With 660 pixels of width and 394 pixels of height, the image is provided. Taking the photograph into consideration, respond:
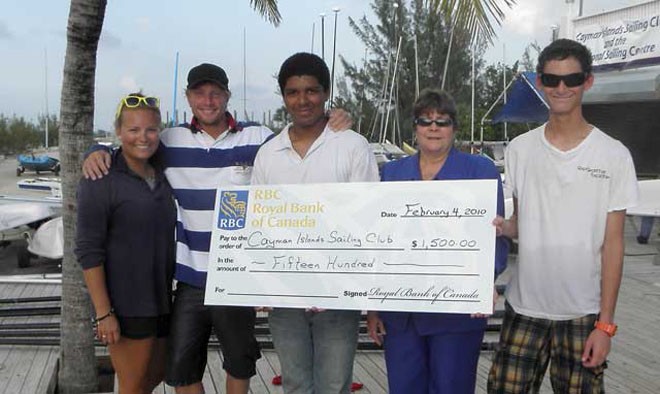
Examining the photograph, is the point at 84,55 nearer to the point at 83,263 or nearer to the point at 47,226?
the point at 83,263

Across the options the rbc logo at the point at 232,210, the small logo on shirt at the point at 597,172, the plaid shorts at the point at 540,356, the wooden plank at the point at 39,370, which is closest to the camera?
the small logo on shirt at the point at 597,172

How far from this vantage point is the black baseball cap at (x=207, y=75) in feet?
11.4

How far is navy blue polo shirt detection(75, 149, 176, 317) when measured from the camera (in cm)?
322

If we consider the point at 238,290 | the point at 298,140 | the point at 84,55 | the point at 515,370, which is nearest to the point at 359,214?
the point at 298,140

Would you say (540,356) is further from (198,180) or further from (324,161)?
(198,180)

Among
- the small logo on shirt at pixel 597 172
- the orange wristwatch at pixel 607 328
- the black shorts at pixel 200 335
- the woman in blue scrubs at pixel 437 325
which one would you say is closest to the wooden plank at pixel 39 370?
the black shorts at pixel 200 335

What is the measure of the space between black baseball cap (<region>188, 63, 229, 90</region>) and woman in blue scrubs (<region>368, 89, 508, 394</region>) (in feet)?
3.44

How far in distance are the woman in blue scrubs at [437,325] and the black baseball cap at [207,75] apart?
41.2 inches

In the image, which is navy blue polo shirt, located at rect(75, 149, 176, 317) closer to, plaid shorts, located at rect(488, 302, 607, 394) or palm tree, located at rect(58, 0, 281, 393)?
palm tree, located at rect(58, 0, 281, 393)

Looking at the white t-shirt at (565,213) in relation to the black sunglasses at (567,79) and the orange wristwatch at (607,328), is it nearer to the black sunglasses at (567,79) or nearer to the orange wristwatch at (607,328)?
the orange wristwatch at (607,328)

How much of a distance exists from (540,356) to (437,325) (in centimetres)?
48

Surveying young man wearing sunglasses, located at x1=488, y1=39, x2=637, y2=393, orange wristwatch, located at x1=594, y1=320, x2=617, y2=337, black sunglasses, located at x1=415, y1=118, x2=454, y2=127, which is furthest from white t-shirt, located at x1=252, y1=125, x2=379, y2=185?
orange wristwatch, located at x1=594, y1=320, x2=617, y2=337

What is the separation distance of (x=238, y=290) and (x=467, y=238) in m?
1.11

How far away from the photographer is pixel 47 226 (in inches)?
400
